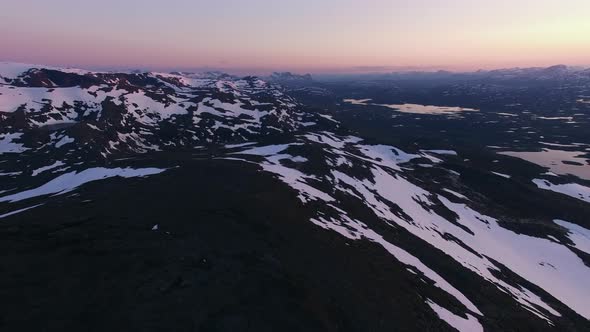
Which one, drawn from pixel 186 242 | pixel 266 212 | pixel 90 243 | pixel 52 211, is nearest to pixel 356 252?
pixel 266 212

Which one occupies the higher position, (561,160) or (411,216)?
(411,216)

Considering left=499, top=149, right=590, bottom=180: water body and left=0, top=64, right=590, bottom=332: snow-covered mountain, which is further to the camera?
left=499, top=149, right=590, bottom=180: water body

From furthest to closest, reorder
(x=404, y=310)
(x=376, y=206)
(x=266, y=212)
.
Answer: (x=376, y=206), (x=266, y=212), (x=404, y=310)

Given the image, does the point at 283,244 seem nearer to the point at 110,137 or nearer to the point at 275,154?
the point at 275,154

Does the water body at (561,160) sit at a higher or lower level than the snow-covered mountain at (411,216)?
lower

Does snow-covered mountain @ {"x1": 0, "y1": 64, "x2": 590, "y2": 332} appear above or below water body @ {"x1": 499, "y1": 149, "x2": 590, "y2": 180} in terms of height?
above

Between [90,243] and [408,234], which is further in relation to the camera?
[408,234]

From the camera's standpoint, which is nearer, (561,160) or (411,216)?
(411,216)

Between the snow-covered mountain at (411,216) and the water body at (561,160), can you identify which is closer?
the snow-covered mountain at (411,216)
